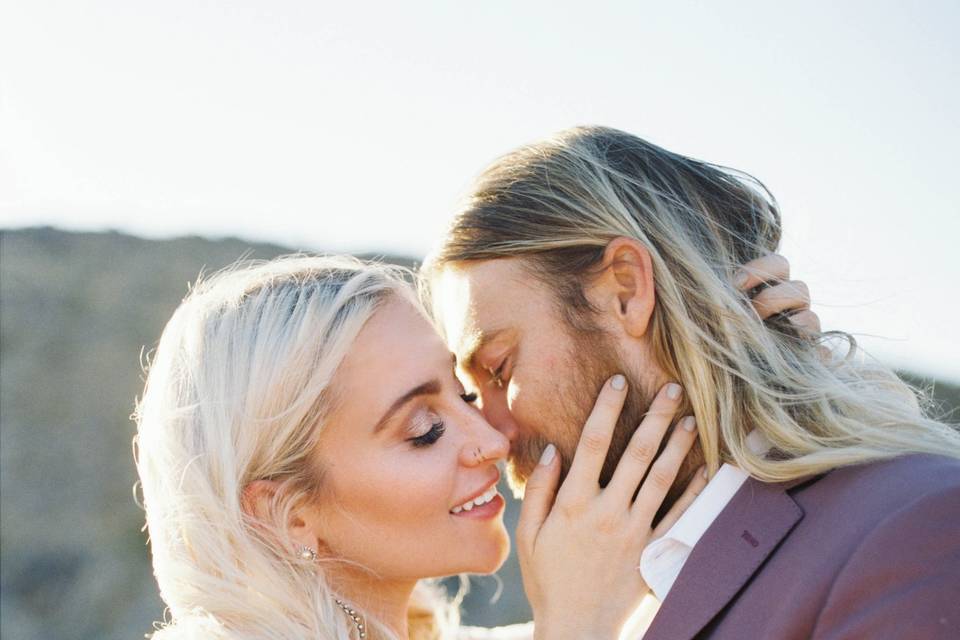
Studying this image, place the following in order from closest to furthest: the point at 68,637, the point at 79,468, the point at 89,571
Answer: the point at 68,637
the point at 89,571
the point at 79,468

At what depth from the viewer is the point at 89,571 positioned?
46.0 ft

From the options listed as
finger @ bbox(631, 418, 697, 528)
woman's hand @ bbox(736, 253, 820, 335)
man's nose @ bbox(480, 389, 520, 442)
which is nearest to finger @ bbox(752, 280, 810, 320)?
woman's hand @ bbox(736, 253, 820, 335)

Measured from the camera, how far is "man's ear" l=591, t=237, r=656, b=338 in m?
3.52

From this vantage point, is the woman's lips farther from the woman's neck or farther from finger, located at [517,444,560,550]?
the woman's neck

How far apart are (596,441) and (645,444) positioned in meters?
0.18

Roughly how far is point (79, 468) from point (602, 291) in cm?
1498

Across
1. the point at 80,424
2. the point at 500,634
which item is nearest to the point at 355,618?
the point at 500,634

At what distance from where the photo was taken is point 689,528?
3.24 m

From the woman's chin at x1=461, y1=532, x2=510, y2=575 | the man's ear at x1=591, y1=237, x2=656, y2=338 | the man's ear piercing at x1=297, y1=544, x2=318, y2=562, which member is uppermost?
the man's ear at x1=591, y1=237, x2=656, y2=338

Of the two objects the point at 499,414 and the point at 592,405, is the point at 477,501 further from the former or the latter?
the point at 592,405

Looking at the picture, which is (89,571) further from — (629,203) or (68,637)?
(629,203)

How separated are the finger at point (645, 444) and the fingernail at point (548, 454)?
0.91ft

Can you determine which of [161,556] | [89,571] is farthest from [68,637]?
[161,556]

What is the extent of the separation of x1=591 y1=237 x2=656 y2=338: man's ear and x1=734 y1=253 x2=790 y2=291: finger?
0.34 meters
